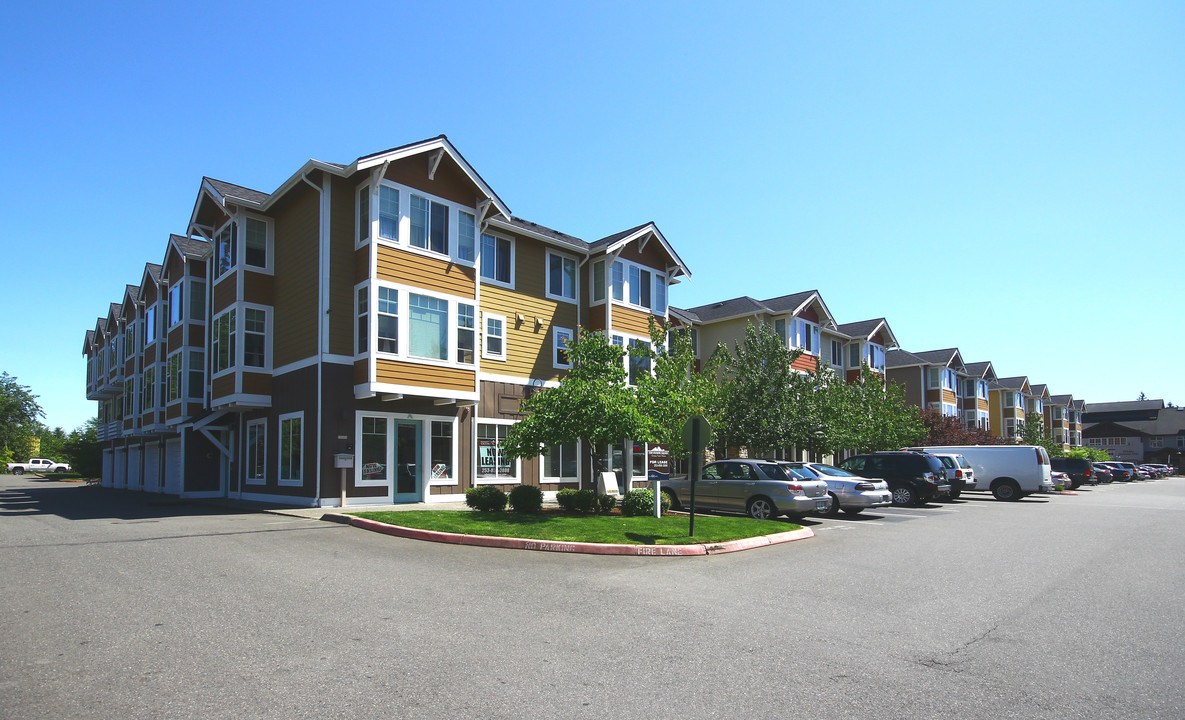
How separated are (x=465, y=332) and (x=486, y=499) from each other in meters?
6.54

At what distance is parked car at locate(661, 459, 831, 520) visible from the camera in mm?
18172

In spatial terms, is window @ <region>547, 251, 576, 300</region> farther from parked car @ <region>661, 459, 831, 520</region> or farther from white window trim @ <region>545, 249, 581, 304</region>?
parked car @ <region>661, 459, 831, 520</region>

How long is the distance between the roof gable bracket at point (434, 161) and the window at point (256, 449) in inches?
355

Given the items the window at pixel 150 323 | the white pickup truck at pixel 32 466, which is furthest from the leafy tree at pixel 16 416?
the window at pixel 150 323

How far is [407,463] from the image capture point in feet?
70.8

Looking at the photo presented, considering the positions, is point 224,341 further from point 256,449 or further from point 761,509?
point 761,509

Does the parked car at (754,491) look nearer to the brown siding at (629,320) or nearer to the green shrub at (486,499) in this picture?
the green shrub at (486,499)

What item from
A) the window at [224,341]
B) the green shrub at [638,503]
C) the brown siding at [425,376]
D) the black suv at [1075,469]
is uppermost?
the window at [224,341]

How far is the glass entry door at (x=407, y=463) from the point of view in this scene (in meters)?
21.3

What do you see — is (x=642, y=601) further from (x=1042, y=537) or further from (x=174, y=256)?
(x=174, y=256)

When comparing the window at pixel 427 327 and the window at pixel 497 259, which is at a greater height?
the window at pixel 497 259

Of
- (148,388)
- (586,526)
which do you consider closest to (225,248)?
(148,388)

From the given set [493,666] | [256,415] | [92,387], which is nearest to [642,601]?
[493,666]

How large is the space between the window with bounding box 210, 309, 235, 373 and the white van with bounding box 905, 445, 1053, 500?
90.0 feet
